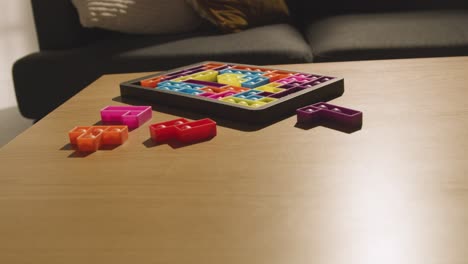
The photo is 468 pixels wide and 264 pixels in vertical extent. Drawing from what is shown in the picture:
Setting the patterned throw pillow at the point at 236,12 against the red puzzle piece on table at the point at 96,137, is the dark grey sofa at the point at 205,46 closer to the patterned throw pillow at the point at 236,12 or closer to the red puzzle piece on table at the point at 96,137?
the patterned throw pillow at the point at 236,12

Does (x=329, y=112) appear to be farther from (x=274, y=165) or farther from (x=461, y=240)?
(x=461, y=240)

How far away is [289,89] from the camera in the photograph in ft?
2.72

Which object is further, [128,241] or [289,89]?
[289,89]

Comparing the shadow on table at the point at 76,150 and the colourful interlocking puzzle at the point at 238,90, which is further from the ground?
the colourful interlocking puzzle at the point at 238,90

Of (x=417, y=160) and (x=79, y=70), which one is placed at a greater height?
(x=417, y=160)

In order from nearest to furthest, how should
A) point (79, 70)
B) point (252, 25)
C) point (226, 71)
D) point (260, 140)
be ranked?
point (260, 140) → point (226, 71) → point (79, 70) → point (252, 25)

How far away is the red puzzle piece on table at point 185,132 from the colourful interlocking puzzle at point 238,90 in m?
0.07

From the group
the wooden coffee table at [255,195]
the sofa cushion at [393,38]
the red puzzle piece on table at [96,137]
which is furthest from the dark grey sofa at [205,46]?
the red puzzle piece on table at [96,137]

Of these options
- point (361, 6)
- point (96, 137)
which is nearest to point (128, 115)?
point (96, 137)

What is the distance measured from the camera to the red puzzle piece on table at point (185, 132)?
2.30 feet

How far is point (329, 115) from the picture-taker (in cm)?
75

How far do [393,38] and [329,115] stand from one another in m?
0.78

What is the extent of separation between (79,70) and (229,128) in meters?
0.92

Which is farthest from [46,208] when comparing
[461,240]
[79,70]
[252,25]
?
[252,25]
